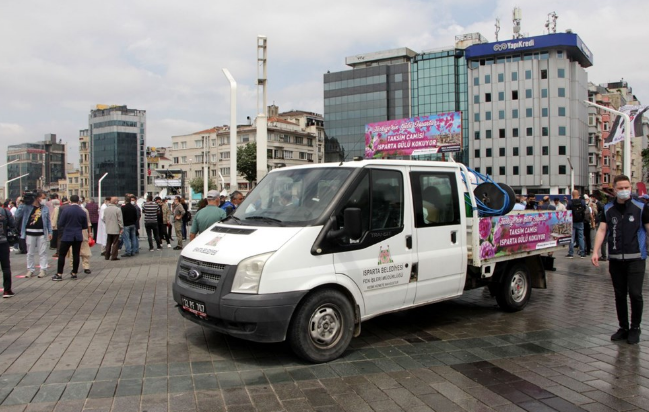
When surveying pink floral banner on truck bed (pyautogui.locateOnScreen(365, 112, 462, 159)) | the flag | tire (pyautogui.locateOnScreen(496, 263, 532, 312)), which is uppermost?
pink floral banner on truck bed (pyautogui.locateOnScreen(365, 112, 462, 159))

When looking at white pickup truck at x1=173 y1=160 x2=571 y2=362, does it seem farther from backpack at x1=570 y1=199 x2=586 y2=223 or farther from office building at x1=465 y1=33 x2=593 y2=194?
office building at x1=465 y1=33 x2=593 y2=194

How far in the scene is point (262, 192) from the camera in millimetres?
6148

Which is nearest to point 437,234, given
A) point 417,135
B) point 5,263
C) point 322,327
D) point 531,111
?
point 322,327

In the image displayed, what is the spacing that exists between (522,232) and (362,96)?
8810 cm

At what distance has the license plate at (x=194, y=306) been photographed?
5.10 meters

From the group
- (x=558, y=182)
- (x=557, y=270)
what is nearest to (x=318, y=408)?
(x=557, y=270)

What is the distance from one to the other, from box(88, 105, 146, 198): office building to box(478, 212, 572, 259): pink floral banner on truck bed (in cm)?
14226

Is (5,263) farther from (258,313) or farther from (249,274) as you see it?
(258,313)

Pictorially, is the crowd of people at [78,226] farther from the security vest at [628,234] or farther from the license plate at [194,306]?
the security vest at [628,234]

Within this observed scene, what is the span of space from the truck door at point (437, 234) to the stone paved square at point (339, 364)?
2.17 feet

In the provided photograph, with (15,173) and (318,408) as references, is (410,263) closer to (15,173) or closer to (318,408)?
(318,408)

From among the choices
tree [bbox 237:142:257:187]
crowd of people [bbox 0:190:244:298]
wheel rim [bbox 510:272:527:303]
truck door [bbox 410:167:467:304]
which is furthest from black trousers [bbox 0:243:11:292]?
tree [bbox 237:142:257:187]

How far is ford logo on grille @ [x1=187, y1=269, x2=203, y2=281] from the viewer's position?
5199 millimetres

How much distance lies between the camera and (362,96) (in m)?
92.6
